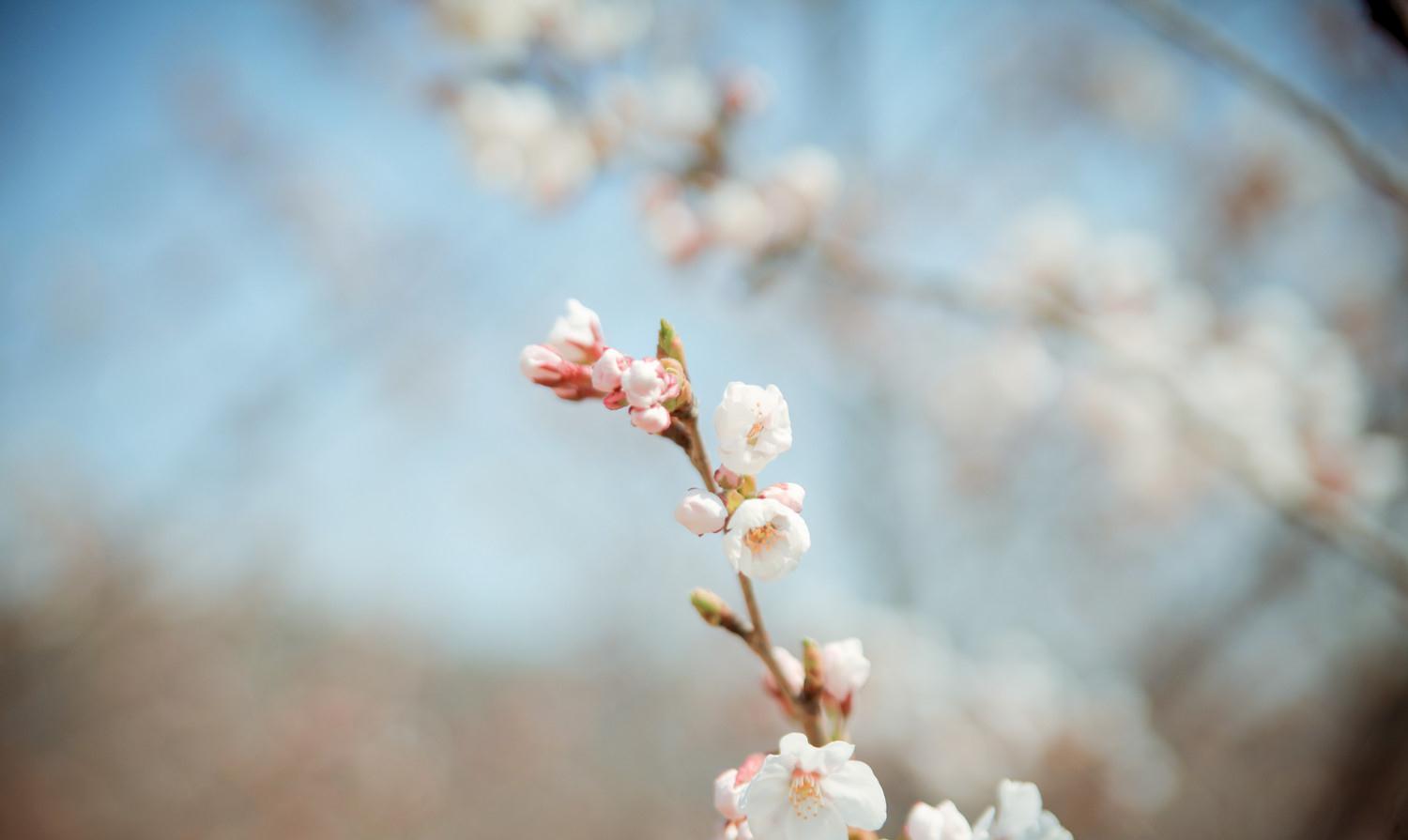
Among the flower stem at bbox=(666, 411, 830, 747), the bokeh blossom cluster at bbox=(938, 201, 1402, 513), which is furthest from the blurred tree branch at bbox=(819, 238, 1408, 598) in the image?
the flower stem at bbox=(666, 411, 830, 747)

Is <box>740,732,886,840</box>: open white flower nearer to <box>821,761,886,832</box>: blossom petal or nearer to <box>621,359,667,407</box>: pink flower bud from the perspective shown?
<box>821,761,886,832</box>: blossom petal

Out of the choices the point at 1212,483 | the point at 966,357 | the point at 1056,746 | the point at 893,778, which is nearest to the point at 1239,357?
the point at 1212,483

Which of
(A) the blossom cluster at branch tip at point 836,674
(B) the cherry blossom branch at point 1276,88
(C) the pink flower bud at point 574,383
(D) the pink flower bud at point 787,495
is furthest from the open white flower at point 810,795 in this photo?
(B) the cherry blossom branch at point 1276,88

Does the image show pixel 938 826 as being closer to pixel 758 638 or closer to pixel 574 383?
pixel 758 638

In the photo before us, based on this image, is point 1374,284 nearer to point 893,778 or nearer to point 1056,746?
point 1056,746

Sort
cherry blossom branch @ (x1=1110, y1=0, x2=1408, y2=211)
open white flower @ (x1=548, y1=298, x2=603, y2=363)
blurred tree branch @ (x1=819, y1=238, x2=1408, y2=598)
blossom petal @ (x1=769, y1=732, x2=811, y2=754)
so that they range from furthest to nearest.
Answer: blurred tree branch @ (x1=819, y1=238, x2=1408, y2=598) → cherry blossom branch @ (x1=1110, y1=0, x2=1408, y2=211) → open white flower @ (x1=548, y1=298, x2=603, y2=363) → blossom petal @ (x1=769, y1=732, x2=811, y2=754)
